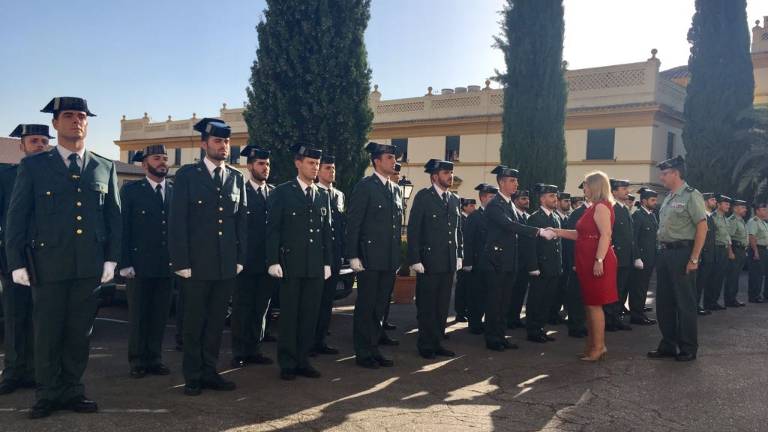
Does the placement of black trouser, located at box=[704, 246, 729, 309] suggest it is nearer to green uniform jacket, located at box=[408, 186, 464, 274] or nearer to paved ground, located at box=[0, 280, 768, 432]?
paved ground, located at box=[0, 280, 768, 432]

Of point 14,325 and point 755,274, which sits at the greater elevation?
point 755,274

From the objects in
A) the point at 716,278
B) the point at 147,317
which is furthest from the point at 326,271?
the point at 716,278

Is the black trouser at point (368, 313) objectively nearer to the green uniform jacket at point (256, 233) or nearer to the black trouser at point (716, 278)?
the green uniform jacket at point (256, 233)

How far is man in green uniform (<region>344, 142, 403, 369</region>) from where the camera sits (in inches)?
242

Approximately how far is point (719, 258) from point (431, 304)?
24.2 ft

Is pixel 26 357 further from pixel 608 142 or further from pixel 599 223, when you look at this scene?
pixel 608 142

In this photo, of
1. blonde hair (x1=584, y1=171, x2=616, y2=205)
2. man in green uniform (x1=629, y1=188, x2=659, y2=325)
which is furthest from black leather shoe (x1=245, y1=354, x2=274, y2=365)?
man in green uniform (x1=629, y1=188, x2=659, y2=325)

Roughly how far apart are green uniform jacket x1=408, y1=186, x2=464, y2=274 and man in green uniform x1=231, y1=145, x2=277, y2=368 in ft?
5.10

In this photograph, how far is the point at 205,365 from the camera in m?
5.13

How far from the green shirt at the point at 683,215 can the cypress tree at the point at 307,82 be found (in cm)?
588

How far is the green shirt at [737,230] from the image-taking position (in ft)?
39.7

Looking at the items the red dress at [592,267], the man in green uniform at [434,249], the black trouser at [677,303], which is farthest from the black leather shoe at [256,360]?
the black trouser at [677,303]

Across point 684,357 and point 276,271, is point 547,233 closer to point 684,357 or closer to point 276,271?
point 684,357

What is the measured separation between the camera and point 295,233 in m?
5.67
